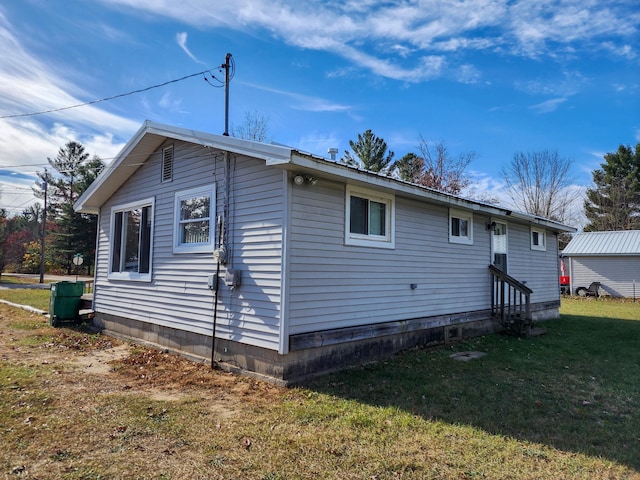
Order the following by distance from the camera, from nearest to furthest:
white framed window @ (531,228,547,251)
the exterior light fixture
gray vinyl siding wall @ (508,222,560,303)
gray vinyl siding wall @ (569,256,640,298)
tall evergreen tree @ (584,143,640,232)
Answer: the exterior light fixture, gray vinyl siding wall @ (508,222,560,303), white framed window @ (531,228,547,251), gray vinyl siding wall @ (569,256,640,298), tall evergreen tree @ (584,143,640,232)

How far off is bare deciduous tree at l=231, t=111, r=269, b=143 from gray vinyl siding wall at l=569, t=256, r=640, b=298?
20.2 metres

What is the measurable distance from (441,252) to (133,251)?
6.58 m

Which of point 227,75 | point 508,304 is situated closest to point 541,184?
point 508,304

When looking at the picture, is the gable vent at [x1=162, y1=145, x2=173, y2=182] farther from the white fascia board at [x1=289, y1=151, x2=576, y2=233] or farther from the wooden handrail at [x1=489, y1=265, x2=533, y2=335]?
the wooden handrail at [x1=489, y1=265, x2=533, y2=335]

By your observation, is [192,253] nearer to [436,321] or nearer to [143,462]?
[143,462]

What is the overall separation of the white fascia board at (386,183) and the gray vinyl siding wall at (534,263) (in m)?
1.12

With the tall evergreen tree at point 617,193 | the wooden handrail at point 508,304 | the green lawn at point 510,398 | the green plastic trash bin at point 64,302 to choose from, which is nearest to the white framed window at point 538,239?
the wooden handrail at point 508,304

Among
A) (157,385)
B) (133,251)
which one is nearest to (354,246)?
(157,385)

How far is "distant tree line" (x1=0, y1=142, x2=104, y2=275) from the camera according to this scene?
31803mm

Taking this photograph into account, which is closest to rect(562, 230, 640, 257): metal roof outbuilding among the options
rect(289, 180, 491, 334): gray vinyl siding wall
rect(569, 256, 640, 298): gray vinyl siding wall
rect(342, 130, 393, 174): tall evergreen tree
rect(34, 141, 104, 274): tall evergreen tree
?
rect(569, 256, 640, 298): gray vinyl siding wall

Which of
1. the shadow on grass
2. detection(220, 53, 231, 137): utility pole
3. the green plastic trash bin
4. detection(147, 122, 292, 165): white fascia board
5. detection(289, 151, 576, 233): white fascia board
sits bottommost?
the shadow on grass

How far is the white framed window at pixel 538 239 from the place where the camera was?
11.9 m

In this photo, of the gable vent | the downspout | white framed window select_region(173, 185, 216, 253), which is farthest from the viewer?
the gable vent

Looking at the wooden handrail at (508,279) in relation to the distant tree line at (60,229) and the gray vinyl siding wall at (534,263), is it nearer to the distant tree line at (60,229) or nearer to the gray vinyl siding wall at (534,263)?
the gray vinyl siding wall at (534,263)
